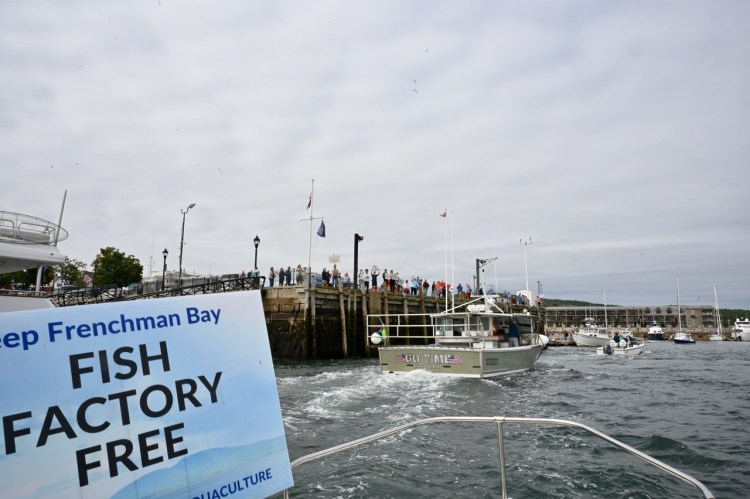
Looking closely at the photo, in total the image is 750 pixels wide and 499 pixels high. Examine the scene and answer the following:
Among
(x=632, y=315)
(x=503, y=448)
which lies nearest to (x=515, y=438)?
(x=503, y=448)

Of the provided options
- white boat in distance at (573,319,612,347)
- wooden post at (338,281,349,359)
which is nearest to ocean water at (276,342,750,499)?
wooden post at (338,281,349,359)

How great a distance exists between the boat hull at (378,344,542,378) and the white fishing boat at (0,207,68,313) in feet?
42.0

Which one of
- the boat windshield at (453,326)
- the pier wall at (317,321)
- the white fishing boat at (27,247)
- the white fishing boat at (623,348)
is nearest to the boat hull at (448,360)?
the boat windshield at (453,326)

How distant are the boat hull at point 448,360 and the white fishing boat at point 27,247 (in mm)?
12791

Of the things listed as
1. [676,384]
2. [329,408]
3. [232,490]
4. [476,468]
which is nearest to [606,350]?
[676,384]

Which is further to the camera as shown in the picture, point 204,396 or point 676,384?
point 676,384

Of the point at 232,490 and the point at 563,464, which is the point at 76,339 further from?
the point at 563,464

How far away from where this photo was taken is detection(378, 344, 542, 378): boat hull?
1902 cm

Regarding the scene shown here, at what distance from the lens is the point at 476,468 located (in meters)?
7.93

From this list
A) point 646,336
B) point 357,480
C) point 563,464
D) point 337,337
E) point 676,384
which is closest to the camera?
point 357,480

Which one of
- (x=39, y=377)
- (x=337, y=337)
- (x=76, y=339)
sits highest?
(x=76, y=339)

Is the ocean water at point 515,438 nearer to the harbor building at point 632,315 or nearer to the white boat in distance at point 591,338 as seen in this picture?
the white boat in distance at point 591,338

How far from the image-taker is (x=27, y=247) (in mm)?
10344

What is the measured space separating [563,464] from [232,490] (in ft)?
24.2
